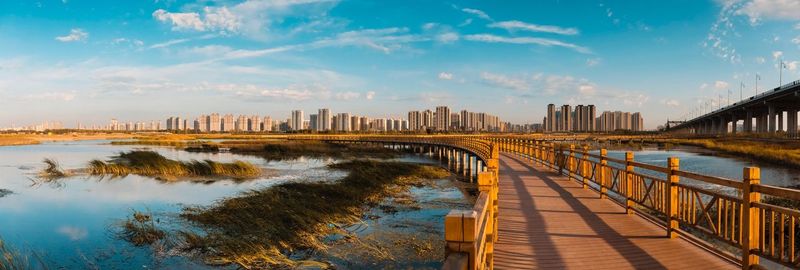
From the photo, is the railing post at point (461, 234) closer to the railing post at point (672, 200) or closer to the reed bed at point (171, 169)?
the railing post at point (672, 200)

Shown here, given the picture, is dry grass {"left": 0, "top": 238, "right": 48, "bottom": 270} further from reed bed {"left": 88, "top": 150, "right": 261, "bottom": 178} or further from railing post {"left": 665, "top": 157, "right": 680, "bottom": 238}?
reed bed {"left": 88, "top": 150, "right": 261, "bottom": 178}

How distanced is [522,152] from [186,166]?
20.8 metres

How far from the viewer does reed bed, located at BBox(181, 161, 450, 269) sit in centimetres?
993

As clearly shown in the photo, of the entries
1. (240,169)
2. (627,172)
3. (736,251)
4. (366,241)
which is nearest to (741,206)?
(627,172)

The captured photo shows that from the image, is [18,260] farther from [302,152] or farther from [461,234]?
[302,152]

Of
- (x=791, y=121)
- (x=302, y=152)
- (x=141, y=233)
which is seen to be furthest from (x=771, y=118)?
(x=141, y=233)

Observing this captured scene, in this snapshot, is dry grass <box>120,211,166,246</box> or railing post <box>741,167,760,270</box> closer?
railing post <box>741,167,760,270</box>

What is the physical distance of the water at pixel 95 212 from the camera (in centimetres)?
1037

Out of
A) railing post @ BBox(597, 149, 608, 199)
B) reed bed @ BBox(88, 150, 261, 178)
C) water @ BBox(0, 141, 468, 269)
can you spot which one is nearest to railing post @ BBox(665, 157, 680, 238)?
railing post @ BBox(597, 149, 608, 199)

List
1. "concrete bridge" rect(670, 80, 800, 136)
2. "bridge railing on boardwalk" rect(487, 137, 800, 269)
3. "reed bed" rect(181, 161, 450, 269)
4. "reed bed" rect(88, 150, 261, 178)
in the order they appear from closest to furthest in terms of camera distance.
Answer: "bridge railing on boardwalk" rect(487, 137, 800, 269), "reed bed" rect(181, 161, 450, 269), "reed bed" rect(88, 150, 261, 178), "concrete bridge" rect(670, 80, 800, 136)

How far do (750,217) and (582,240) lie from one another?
2.40 metres

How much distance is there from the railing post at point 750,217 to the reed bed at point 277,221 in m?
7.53

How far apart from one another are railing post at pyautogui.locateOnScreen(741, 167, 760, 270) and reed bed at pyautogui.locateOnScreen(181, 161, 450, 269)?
7533mm

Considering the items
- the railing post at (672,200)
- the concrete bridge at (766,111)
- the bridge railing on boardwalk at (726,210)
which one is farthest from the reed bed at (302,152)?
the concrete bridge at (766,111)
